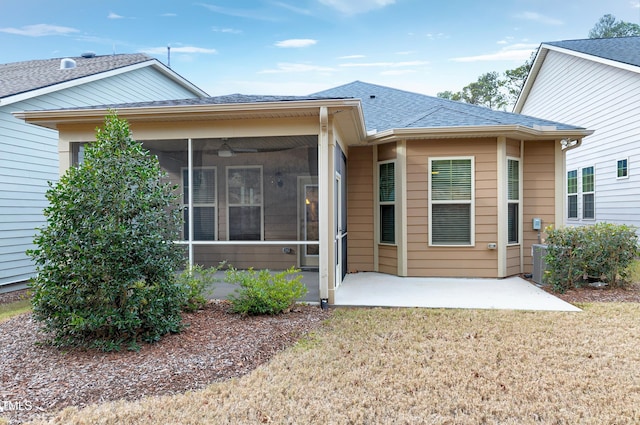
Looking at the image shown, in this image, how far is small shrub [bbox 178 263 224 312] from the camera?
15.3 feet

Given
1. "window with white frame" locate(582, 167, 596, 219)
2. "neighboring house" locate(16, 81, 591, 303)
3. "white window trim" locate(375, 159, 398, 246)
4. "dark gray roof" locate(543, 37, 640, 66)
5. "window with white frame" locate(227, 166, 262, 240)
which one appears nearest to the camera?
"neighboring house" locate(16, 81, 591, 303)

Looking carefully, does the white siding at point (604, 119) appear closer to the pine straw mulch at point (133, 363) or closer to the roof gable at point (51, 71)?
the pine straw mulch at point (133, 363)

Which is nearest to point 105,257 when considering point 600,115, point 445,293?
point 445,293

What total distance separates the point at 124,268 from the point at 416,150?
5.14 meters

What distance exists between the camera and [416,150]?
280 inches

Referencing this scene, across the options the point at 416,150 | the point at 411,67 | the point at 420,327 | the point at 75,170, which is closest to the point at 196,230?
the point at 75,170

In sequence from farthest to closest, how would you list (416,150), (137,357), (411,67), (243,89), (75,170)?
(243,89) < (411,67) < (416,150) < (75,170) < (137,357)

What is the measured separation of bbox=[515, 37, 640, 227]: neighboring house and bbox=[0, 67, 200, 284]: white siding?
1202cm

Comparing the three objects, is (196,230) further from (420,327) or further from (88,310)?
(420,327)

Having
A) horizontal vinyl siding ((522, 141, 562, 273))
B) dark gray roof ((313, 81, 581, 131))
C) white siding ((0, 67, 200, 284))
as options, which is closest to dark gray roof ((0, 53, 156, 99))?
white siding ((0, 67, 200, 284))

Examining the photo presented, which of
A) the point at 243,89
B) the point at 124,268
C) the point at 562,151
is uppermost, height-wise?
the point at 243,89

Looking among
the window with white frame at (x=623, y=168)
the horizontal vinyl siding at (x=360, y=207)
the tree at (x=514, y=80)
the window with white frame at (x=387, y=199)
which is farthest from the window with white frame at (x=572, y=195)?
the tree at (x=514, y=80)

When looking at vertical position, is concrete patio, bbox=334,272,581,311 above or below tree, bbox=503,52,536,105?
below

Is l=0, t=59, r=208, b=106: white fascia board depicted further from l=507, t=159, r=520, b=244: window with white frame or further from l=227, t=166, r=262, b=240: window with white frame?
l=507, t=159, r=520, b=244: window with white frame
